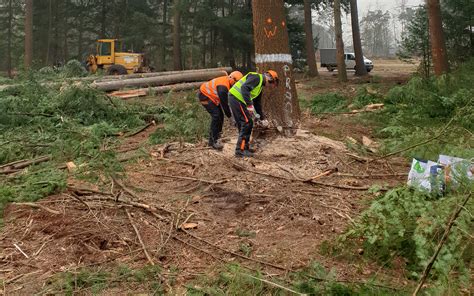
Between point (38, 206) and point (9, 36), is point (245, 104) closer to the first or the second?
point (38, 206)

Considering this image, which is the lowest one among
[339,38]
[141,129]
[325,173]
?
[325,173]

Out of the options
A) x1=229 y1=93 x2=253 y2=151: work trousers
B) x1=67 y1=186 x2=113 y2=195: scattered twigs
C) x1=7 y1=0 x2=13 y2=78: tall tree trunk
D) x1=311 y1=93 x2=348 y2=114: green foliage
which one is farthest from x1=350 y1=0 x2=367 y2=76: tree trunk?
x1=7 y1=0 x2=13 y2=78: tall tree trunk

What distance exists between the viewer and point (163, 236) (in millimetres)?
4297

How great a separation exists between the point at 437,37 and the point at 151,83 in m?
9.16

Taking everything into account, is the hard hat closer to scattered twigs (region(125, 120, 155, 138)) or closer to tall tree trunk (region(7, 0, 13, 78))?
scattered twigs (region(125, 120, 155, 138))

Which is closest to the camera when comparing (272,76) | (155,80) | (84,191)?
(84,191)

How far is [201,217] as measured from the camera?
15.6 ft

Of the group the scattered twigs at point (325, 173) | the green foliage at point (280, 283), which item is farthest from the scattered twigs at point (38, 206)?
the scattered twigs at point (325, 173)

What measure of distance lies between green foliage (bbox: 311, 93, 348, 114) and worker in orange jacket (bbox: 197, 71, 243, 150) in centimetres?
465

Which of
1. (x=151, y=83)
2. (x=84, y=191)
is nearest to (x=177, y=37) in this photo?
(x=151, y=83)

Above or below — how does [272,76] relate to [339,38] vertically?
below

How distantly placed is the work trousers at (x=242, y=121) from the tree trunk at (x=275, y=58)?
2.59ft

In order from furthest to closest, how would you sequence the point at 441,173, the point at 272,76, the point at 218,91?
the point at 218,91 → the point at 272,76 → the point at 441,173

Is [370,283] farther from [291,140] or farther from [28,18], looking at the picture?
[28,18]
